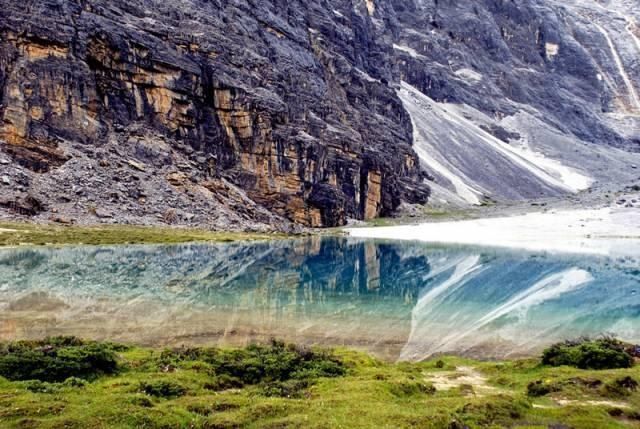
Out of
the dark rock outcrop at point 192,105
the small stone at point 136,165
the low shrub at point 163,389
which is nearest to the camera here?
the low shrub at point 163,389

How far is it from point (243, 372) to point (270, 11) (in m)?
129

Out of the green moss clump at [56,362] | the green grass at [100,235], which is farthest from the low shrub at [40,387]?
the green grass at [100,235]

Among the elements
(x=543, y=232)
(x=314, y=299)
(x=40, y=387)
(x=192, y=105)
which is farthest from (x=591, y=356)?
(x=192, y=105)

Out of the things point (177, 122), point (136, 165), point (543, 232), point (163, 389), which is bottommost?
point (543, 232)

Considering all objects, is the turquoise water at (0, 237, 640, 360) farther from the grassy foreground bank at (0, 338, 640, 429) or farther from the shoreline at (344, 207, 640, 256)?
the shoreline at (344, 207, 640, 256)

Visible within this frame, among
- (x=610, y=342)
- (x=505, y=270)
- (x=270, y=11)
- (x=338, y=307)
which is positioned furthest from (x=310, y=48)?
(x=610, y=342)

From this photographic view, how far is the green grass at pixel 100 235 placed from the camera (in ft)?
196

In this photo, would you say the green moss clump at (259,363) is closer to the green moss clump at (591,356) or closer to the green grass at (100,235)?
the green moss clump at (591,356)

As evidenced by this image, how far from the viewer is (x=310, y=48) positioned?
14175cm

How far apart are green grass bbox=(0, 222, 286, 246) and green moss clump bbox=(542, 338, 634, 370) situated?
178 ft

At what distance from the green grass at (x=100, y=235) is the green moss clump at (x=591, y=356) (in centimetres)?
5425

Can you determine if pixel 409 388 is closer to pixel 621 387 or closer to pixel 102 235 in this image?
pixel 621 387

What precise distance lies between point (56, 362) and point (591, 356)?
17836mm

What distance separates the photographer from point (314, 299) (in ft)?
120
